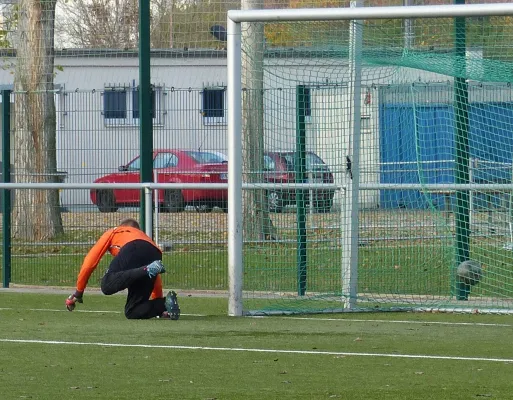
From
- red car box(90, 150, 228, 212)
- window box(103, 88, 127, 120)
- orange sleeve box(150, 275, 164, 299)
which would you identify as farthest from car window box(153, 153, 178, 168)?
orange sleeve box(150, 275, 164, 299)

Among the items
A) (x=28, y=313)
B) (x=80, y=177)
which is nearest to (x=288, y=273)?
(x=28, y=313)

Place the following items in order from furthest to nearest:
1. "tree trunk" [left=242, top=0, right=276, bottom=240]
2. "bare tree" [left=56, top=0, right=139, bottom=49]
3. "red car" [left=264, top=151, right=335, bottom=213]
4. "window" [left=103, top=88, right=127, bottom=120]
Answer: "bare tree" [left=56, top=0, right=139, bottom=49], "window" [left=103, top=88, right=127, bottom=120], "red car" [left=264, top=151, right=335, bottom=213], "tree trunk" [left=242, top=0, right=276, bottom=240]

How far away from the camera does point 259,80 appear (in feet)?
40.3

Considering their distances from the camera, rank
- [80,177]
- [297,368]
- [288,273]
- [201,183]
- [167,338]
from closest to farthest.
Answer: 1. [297,368]
2. [167,338]
3. [288,273]
4. [201,183]
5. [80,177]

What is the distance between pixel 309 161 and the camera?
12.7 metres

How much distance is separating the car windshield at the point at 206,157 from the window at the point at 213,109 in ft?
1.32

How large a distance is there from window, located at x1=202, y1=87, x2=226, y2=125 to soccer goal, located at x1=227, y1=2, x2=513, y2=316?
1.95 m

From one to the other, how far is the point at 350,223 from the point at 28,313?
10.7 ft

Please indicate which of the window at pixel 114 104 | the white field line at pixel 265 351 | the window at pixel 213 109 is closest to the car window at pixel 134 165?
the window at pixel 114 104

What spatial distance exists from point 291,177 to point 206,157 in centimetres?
226

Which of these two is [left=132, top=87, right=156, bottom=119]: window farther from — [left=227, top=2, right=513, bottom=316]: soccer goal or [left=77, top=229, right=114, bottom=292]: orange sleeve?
[left=77, top=229, right=114, bottom=292]: orange sleeve

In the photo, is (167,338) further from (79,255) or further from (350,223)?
(79,255)

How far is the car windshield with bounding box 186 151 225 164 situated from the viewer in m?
14.6

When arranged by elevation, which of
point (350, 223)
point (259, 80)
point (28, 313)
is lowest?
point (28, 313)
